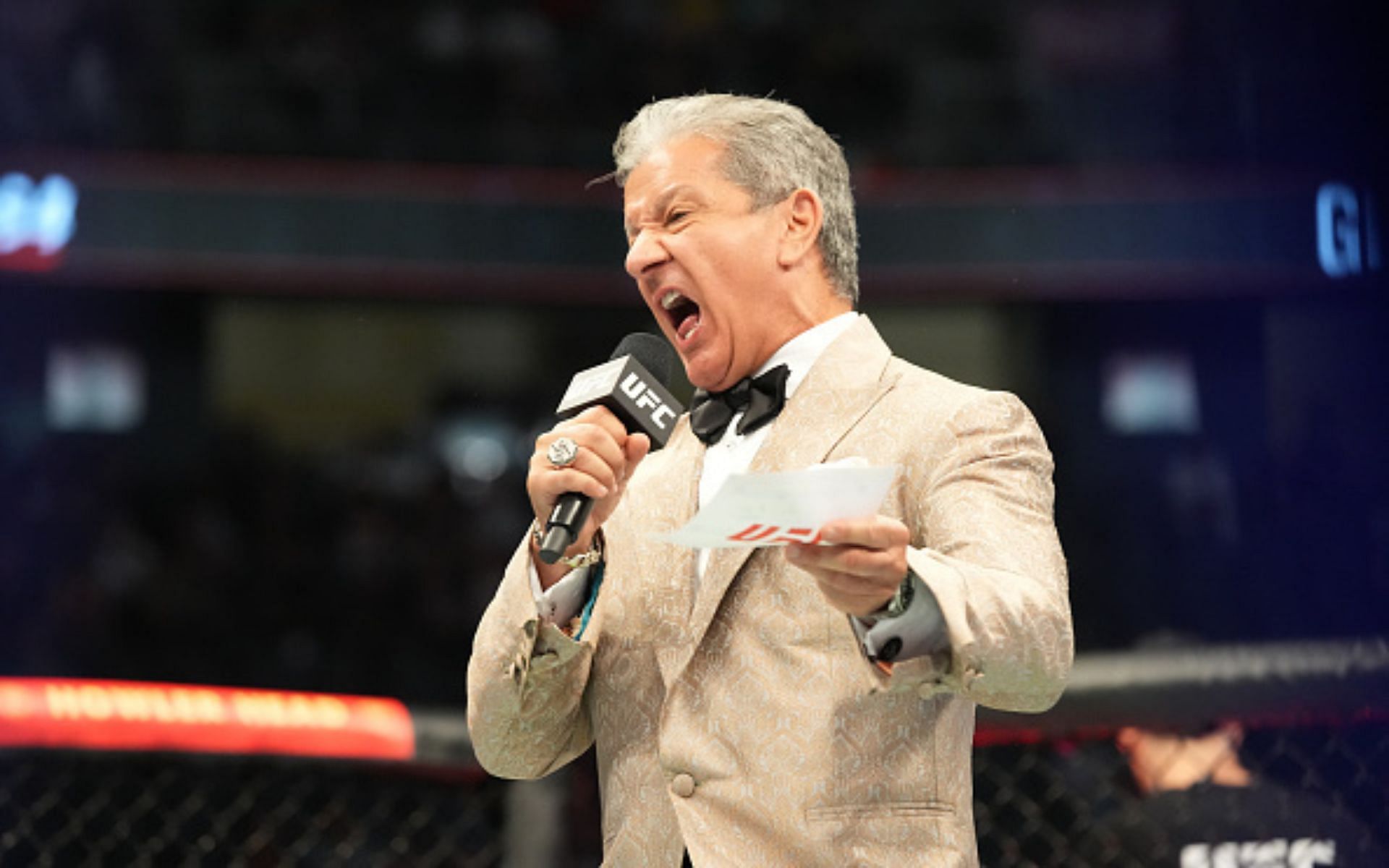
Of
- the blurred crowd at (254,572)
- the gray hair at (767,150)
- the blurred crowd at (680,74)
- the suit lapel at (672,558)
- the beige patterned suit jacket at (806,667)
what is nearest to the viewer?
the beige patterned suit jacket at (806,667)

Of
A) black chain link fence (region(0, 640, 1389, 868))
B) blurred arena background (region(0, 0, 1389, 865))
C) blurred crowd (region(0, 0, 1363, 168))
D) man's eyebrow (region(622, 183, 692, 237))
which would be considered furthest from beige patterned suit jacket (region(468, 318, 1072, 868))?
blurred crowd (region(0, 0, 1363, 168))

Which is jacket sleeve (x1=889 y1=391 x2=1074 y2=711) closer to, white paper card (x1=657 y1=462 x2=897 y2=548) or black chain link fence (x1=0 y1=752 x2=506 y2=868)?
white paper card (x1=657 y1=462 x2=897 y2=548)

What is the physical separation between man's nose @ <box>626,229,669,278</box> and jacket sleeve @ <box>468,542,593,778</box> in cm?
29

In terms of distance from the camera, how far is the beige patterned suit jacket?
1204 millimetres

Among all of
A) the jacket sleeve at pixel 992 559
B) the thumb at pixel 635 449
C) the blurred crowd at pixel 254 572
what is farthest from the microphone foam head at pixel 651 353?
the blurred crowd at pixel 254 572

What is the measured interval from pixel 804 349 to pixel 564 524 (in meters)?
0.38

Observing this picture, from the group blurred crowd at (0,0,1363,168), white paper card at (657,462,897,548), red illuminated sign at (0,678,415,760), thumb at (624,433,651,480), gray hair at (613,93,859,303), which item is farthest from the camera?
blurred crowd at (0,0,1363,168)

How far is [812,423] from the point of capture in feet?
4.75

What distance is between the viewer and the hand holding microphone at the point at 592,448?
1268mm

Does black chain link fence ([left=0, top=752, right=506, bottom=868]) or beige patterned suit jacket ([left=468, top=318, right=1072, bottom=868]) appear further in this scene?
black chain link fence ([left=0, top=752, right=506, bottom=868])

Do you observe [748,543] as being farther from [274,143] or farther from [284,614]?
[274,143]

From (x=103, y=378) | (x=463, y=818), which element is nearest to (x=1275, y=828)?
(x=463, y=818)

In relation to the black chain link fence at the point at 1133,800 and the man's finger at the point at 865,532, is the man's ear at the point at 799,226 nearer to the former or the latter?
the man's finger at the point at 865,532

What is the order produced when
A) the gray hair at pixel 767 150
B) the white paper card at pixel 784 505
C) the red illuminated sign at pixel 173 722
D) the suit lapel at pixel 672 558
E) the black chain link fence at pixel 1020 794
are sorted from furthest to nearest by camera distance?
the red illuminated sign at pixel 173 722 → the black chain link fence at pixel 1020 794 → the gray hair at pixel 767 150 → the suit lapel at pixel 672 558 → the white paper card at pixel 784 505
